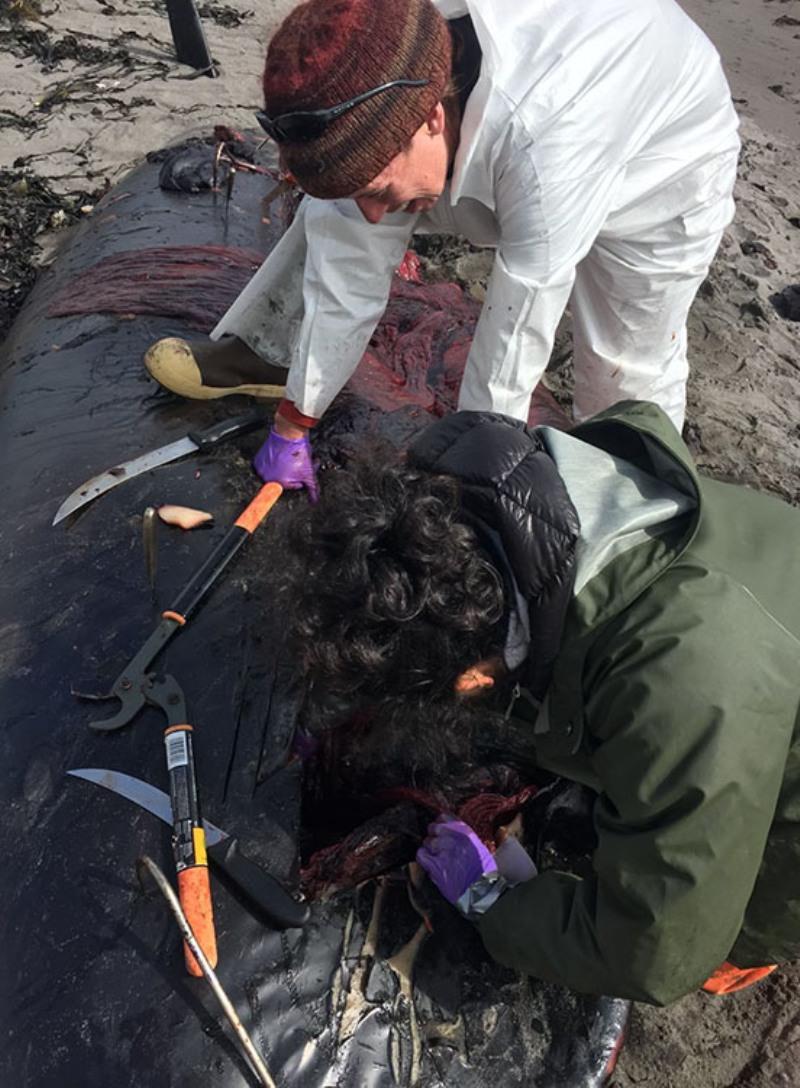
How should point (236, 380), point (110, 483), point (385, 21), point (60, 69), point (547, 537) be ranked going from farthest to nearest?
point (60, 69) < point (236, 380) < point (110, 483) < point (385, 21) < point (547, 537)

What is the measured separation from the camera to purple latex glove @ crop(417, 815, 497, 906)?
1709mm

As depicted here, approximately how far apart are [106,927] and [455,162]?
1712 mm

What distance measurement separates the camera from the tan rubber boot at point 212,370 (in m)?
2.53

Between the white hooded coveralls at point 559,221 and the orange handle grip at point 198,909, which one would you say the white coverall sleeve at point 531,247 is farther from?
the orange handle grip at point 198,909

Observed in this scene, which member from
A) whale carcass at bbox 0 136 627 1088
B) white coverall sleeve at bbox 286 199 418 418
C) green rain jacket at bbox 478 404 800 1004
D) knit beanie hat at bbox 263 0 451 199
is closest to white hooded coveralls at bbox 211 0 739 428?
white coverall sleeve at bbox 286 199 418 418

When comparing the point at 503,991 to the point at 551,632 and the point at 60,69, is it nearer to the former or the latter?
the point at 551,632

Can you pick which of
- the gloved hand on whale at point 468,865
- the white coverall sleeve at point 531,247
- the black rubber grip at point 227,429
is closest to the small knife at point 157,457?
the black rubber grip at point 227,429

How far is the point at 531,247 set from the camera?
2.00 metres

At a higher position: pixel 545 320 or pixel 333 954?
pixel 545 320

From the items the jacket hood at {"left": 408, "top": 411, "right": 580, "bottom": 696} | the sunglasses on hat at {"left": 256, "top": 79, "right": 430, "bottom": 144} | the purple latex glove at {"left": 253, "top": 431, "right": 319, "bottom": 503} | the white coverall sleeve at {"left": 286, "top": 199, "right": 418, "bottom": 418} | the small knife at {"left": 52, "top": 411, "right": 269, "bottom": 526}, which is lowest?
the small knife at {"left": 52, "top": 411, "right": 269, "bottom": 526}

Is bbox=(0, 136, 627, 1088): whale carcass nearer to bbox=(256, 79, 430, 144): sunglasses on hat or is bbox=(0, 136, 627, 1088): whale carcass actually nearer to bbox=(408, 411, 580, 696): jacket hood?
bbox=(408, 411, 580, 696): jacket hood

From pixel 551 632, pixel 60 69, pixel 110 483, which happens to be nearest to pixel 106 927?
pixel 551 632

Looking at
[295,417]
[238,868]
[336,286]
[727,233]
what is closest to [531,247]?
[336,286]

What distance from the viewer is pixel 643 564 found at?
1.33 m
